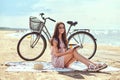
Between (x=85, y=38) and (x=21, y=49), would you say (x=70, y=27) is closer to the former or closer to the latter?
(x=85, y=38)

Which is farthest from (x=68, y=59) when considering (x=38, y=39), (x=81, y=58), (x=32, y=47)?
(x=32, y=47)

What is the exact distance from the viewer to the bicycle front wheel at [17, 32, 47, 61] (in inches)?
395

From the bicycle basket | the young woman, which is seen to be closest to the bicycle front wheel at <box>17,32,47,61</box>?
the bicycle basket

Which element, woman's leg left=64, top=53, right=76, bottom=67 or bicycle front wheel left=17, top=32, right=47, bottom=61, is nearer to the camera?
woman's leg left=64, top=53, right=76, bottom=67

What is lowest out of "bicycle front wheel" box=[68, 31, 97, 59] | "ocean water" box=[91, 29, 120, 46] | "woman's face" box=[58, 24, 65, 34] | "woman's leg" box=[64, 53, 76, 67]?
"ocean water" box=[91, 29, 120, 46]

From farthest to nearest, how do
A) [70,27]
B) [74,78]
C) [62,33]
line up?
[70,27] < [62,33] < [74,78]

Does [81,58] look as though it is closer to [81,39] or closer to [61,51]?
[61,51]

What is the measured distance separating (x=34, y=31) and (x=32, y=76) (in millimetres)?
2458

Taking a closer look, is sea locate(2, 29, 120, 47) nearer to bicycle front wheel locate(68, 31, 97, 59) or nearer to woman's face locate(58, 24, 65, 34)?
bicycle front wheel locate(68, 31, 97, 59)

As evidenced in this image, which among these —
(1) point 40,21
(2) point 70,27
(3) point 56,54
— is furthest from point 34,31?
(3) point 56,54

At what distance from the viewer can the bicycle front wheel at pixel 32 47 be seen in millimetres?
10023

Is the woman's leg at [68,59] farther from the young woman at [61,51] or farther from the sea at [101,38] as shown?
the sea at [101,38]

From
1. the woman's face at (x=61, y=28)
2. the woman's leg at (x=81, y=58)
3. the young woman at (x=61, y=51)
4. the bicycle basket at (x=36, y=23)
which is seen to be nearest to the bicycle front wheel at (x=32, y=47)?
the bicycle basket at (x=36, y=23)

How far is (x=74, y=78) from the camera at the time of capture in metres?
7.57
